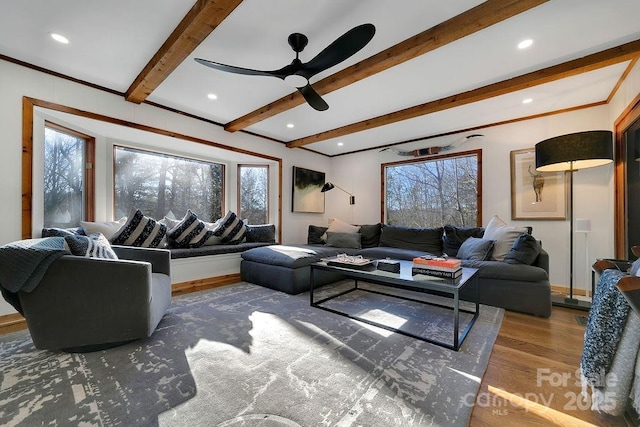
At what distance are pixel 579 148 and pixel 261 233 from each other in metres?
4.23

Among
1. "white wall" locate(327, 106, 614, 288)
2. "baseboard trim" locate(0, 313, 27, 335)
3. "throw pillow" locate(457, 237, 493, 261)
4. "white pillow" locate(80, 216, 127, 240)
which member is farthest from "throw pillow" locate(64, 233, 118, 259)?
"white wall" locate(327, 106, 614, 288)

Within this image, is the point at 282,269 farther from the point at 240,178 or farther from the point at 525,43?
the point at 525,43

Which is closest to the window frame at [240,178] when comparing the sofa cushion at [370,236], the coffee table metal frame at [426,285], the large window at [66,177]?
the sofa cushion at [370,236]

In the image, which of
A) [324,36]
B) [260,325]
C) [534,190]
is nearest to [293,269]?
[260,325]

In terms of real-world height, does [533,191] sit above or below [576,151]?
below

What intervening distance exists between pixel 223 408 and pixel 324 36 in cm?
254

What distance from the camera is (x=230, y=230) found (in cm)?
414

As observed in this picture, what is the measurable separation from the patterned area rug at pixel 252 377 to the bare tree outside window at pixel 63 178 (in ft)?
4.45

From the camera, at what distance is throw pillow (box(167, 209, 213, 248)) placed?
11.7 feet

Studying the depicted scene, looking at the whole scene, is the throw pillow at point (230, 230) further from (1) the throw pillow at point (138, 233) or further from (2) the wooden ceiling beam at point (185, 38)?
(2) the wooden ceiling beam at point (185, 38)

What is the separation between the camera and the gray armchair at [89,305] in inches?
63.6

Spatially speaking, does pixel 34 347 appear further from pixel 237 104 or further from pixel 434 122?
pixel 434 122

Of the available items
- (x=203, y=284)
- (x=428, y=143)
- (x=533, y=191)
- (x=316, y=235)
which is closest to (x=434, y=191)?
(x=428, y=143)

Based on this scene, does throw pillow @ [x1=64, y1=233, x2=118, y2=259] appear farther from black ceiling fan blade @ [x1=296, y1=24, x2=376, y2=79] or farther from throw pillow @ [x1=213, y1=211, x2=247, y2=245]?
throw pillow @ [x1=213, y1=211, x2=247, y2=245]
